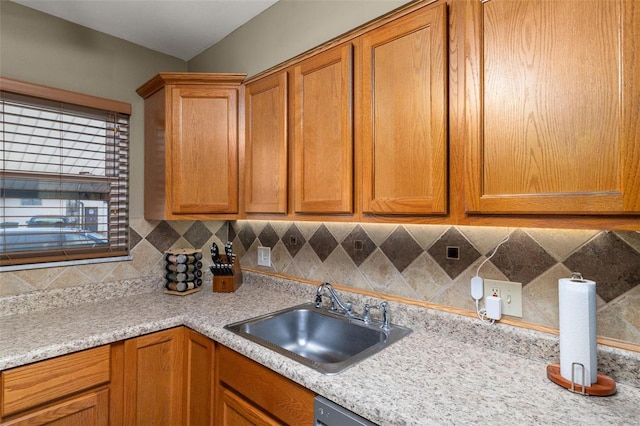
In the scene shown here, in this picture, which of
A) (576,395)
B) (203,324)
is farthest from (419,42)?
(203,324)

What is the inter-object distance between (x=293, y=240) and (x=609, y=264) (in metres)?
1.44

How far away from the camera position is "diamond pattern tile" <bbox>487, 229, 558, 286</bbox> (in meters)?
1.16

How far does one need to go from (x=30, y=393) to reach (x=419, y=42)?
189cm

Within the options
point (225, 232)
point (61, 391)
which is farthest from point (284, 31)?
point (61, 391)

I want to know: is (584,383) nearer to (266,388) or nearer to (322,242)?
(266,388)

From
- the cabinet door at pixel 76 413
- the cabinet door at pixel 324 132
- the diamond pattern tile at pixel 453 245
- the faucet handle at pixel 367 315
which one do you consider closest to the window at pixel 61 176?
the cabinet door at pixel 76 413

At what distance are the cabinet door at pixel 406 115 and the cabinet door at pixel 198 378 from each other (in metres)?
0.96

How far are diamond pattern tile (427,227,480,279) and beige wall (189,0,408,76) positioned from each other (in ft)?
3.24

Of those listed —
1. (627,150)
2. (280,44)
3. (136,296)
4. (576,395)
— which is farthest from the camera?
(136,296)

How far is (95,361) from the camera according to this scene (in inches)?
54.2

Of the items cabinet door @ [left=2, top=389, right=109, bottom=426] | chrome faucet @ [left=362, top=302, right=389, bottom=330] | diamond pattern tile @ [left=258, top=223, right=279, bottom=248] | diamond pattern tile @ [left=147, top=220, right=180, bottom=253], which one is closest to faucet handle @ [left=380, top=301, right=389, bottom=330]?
chrome faucet @ [left=362, top=302, right=389, bottom=330]

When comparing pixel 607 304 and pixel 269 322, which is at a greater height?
pixel 607 304

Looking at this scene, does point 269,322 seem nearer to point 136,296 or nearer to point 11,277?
point 136,296

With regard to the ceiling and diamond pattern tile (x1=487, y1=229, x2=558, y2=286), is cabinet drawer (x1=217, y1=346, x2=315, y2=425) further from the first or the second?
the ceiling
